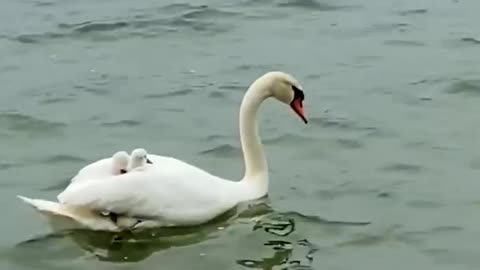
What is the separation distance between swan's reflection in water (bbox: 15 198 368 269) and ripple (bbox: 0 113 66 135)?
2.40 m

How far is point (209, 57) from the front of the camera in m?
12.8

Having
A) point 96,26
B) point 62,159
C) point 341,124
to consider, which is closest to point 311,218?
point 341,124

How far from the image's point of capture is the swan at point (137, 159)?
27.3ft

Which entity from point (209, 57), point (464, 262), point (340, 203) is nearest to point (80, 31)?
point (209, 57)

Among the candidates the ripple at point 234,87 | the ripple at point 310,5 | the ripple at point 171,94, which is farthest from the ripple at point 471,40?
the ripple at point 171,94


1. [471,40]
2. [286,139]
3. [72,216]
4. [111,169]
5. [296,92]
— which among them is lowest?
[286,139]

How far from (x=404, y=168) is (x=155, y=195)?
84.0 inches

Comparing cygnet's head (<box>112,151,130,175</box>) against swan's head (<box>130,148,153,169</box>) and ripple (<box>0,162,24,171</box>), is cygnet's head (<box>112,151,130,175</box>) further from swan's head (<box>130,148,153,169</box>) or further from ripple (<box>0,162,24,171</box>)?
ripple (<box>0,162,24,171</box>)

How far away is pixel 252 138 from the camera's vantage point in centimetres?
929

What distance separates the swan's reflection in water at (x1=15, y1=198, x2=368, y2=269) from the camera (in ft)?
26.9

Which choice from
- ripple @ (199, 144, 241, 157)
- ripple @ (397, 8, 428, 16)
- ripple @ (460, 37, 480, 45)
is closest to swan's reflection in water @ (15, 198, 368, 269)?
ripple @ (199, 144, 241, 157)

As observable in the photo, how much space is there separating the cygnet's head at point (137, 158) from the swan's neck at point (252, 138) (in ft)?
3.23

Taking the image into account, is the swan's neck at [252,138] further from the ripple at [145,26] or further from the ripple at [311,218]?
the ripple at [145,26]

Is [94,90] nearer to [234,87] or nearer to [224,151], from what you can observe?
[234,87]
